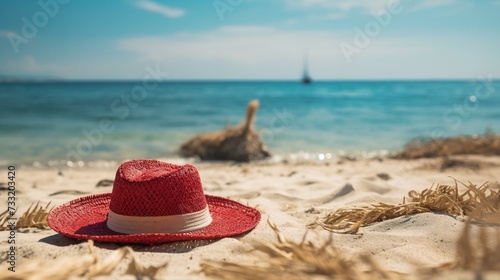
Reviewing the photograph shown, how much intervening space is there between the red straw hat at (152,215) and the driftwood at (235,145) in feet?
17.0

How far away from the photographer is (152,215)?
2.62m

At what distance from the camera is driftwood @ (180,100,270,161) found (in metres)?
8.04

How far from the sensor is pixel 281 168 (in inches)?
258

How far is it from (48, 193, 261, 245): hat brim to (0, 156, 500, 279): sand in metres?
0.05

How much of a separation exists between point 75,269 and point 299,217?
6.42 feet

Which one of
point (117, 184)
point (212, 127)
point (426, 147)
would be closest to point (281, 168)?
point (426, 147)

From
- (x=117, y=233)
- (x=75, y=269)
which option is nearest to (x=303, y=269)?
(x=75, y=269)

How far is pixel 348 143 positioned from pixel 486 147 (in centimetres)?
396

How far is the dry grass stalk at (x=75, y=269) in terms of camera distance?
61.4 inches

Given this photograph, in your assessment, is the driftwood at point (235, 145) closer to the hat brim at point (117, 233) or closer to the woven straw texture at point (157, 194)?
the hat brim at point (117, 233)

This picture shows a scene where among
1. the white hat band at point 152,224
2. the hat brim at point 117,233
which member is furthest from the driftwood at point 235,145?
the white hat band at point 152,224

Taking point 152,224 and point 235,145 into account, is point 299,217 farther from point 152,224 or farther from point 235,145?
point 235,145

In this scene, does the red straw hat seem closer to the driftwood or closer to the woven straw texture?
the woven straw texture

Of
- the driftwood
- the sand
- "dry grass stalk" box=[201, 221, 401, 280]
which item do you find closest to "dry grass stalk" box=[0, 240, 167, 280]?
the sand
